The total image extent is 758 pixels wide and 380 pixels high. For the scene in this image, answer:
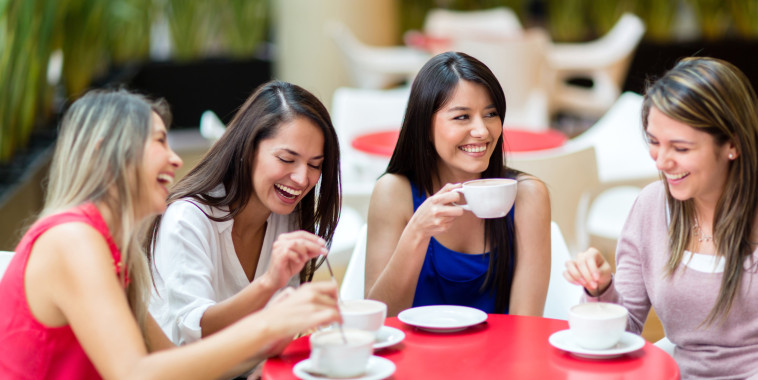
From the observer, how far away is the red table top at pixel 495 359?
58.9 inches

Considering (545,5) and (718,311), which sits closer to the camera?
(718,311)

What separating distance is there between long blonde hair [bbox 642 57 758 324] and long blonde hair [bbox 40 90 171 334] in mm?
998

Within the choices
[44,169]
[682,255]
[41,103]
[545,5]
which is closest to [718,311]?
[682,255]

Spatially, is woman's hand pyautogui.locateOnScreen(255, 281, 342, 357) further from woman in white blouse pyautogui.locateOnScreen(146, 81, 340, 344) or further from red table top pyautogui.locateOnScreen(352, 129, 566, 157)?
red table top pyautogui.locateOnScreen(352, 129, 566, 157)

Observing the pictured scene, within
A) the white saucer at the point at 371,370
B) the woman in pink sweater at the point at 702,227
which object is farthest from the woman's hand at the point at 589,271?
the white saucer at the point at 371,370

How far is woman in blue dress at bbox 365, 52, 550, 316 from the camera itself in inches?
84.4

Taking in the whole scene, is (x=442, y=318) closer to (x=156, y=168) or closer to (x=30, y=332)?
(x=156, y=168)

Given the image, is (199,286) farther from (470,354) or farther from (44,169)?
(44,169)

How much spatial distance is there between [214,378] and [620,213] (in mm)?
2385

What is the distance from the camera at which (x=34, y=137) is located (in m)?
4.56

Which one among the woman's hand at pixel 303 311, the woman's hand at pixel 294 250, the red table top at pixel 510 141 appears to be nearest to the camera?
the woman's hand at pixel 303 311

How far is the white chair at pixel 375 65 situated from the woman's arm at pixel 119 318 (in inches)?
195

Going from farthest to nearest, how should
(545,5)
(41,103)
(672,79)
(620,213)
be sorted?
(545,5)
(41,103)
(620,213)
(672,79)

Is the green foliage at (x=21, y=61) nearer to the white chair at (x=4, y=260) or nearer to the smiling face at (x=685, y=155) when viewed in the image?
the white chair at (x=4, y=260)
